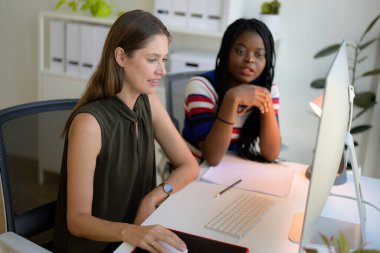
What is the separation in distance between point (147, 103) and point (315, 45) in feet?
5.46

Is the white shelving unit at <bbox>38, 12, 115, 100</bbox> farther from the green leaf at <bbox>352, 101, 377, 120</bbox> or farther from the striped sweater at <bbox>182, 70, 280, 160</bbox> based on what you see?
the green leaf at <bbox>352, 101, 377, 120</bbox>

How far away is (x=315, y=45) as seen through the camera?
2.92m

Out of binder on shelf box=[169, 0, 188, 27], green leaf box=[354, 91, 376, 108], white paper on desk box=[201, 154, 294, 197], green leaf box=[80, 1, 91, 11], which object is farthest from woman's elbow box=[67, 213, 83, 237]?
green leaf box=[80, 1, 91, 11]

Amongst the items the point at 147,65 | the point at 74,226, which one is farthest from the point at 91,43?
the point at 74,226

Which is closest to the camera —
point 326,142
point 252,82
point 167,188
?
point 326,142

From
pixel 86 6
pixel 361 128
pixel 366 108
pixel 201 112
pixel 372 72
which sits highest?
pixel 86 6

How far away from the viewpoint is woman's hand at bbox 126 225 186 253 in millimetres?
1094

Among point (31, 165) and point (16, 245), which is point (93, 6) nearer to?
point (31, 165)

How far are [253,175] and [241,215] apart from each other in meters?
0.35

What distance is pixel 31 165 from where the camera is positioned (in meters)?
1.38

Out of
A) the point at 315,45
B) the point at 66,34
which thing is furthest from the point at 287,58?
the point at 66,34

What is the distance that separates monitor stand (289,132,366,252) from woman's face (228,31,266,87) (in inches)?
23.6

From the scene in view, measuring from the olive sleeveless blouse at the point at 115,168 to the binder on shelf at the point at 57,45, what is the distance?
1744 millimetres

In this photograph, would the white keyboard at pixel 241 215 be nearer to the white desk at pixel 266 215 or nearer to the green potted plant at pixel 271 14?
the white desk at pixel 266 215
